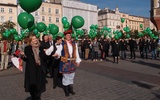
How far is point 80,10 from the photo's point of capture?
3329 inches

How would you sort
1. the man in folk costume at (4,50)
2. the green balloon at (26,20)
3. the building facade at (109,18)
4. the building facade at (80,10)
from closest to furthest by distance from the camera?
the green balloon at (26,20), the man in folk costume at (4,50), the building facade at (80,10), the building facade at (109,18)

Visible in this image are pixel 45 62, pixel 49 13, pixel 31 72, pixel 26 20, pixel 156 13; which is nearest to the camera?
pixel 31 72

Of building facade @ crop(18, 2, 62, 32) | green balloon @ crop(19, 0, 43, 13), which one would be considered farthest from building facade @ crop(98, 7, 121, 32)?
green balloon @ crop(19, 0, 43, 13)

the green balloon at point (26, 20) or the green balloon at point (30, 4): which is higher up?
the green balloon at point (30, 4)

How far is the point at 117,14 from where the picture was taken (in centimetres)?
10769

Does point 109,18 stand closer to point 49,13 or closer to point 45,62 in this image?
point 49,13

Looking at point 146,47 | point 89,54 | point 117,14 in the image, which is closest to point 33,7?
point 89,54

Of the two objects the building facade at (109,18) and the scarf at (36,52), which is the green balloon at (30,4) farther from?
the building facade at (109,18)

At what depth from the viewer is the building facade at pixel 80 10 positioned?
7950 cm

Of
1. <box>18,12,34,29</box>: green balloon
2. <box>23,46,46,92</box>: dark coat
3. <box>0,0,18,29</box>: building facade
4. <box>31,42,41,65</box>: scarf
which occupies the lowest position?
<box>23,46,46,92</box>: dark coat

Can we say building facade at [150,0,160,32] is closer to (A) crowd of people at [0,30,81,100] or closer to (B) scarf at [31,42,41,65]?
(A) crowd of people at [0,30,81,100]

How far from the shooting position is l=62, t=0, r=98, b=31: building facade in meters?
79.5

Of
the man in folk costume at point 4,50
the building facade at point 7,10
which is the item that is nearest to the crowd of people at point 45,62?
the man in folk costume at point 4,50

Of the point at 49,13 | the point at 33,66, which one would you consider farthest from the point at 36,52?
the point at 49,13
